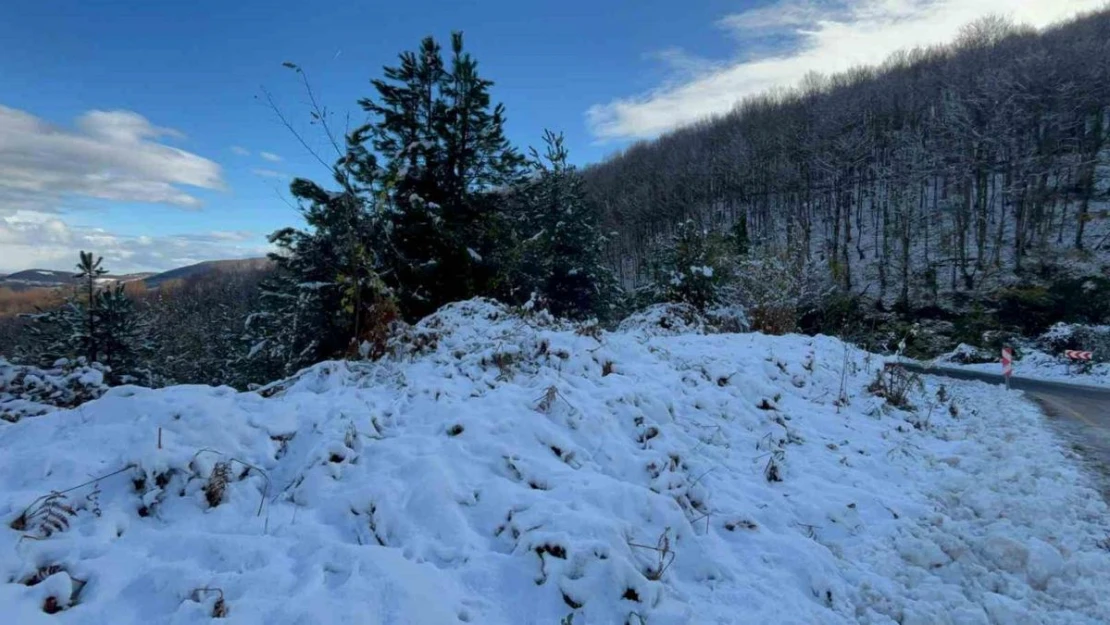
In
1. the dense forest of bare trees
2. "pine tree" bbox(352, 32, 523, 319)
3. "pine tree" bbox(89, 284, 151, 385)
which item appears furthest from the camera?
the dense forest of bare trees

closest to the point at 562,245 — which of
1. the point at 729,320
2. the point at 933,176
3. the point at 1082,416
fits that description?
the point at 729,320

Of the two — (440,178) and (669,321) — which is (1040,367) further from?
(440,178)

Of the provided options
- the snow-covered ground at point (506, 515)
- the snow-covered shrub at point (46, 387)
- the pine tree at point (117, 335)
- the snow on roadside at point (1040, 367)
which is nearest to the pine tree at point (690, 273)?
the snow on roadside at point (1040, 367)

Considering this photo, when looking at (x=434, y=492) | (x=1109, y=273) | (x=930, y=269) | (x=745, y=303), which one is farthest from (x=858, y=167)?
(x=434, y=492)

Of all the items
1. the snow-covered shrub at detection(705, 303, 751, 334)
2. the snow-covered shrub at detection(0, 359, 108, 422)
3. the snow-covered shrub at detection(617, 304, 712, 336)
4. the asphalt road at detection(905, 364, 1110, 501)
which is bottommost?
the asphalt road at detection(905, 364, 1110, 501)

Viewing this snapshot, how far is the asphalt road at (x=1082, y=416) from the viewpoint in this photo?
615 cm

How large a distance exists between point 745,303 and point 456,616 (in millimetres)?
22523

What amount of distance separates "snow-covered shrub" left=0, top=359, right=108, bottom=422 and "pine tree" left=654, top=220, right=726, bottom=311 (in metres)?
17.1

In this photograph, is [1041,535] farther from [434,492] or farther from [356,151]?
[356,151]

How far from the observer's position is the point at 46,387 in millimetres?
4773

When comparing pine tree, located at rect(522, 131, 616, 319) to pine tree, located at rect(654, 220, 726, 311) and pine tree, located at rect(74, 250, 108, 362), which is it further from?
pine tree, located at rect(74, 250, 108, 362)

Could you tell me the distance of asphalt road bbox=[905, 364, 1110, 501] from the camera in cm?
615

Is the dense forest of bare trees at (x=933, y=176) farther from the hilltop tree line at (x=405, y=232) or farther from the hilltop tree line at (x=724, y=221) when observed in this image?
the hilltop tree line at (x=405, y=232)

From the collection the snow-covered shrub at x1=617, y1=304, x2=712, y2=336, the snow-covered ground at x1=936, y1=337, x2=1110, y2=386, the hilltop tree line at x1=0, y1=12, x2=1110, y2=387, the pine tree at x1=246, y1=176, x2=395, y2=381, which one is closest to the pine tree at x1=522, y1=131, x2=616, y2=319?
the hilltop tree line at x1=0, y1=12, x2=1110, y2=387
